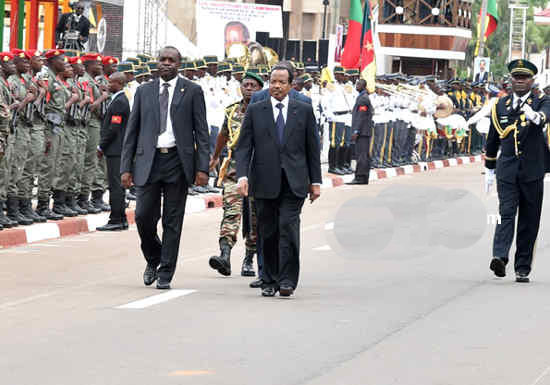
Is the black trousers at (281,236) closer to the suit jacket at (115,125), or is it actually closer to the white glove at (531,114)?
the white glove at (531,114)

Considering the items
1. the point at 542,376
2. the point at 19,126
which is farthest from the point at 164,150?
the point at 19,126

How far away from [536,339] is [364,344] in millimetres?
1256

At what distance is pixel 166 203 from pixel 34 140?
5.15 m

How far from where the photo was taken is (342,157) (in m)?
29.8

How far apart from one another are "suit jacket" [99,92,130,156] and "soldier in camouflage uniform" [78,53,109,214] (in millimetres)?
958

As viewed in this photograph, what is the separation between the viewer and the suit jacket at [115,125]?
17.0m

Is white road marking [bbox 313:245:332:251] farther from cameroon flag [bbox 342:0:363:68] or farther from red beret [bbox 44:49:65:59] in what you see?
cameroon flag [bbox 342:0:363:68]

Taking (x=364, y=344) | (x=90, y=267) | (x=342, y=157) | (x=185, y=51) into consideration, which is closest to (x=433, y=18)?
(x=185, y=51)

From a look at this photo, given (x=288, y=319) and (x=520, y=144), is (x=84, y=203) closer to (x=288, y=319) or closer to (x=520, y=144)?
(x=520, y=144)

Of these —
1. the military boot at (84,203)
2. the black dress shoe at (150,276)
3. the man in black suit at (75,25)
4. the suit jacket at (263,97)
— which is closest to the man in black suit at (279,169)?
the suit jacket at (263,97)

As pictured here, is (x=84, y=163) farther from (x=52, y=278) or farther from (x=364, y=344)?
(x=364, y=344)

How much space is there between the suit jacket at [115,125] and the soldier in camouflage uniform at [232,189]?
416 cm

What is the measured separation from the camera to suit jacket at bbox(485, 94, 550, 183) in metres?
12.8

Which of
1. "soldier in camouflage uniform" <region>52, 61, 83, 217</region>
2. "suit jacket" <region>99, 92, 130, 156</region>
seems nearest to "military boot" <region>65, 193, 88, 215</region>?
"soldier in camouflage uniform" <region>52, 61, 83, 217</region>
